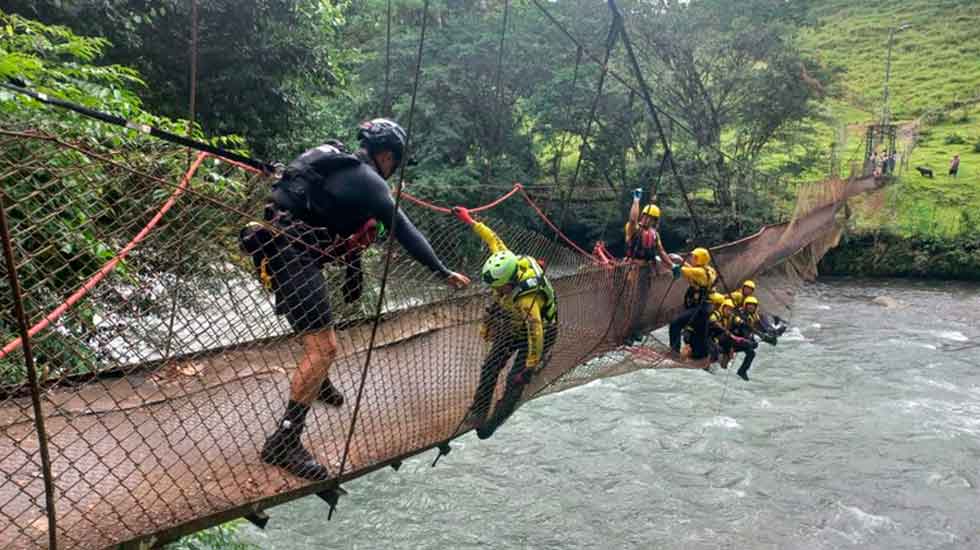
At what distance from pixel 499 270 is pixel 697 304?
2.94 m

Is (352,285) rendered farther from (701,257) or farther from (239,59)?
(239,59)

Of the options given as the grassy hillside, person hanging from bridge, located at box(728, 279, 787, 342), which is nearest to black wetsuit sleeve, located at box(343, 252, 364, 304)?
person hanging from bridge, located at box(728, 279, 787, 342)

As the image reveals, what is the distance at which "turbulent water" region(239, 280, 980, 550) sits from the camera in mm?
6754

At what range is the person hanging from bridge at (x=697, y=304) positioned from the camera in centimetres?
542

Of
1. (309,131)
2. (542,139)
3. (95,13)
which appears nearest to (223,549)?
(95,13)

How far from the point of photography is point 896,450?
8.43m

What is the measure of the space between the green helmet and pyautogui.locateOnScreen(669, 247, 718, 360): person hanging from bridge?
2590mm

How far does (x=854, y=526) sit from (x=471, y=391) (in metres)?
5.55

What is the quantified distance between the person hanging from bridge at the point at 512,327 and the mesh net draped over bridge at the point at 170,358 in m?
0.08

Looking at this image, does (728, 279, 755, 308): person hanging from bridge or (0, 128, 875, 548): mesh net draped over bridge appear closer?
(0, 128, 875, 548): mesh net draped over bridge

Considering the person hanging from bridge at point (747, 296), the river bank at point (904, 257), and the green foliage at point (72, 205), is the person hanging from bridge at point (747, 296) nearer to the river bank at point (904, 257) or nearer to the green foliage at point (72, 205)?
the green foliage at point (72, 205)

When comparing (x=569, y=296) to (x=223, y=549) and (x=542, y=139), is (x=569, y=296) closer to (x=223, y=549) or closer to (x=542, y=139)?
(x=223, y=549)

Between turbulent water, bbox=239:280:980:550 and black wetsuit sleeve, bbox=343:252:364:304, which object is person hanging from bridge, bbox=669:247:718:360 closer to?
turbulent water, bbox=239:280:980:550

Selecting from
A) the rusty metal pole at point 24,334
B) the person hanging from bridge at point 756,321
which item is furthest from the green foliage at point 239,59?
the rusty metal pole at point 24,334
